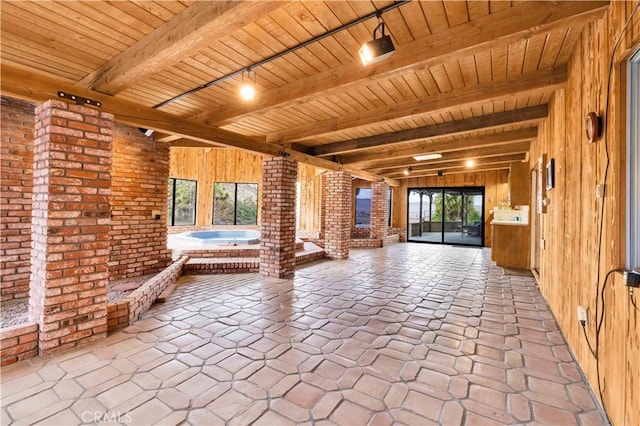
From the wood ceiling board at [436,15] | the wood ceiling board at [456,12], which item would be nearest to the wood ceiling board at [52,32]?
the wood ceiling board at [436,15]

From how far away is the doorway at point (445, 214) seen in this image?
1049cm

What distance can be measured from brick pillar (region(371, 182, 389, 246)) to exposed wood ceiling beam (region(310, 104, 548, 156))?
4.02 meters

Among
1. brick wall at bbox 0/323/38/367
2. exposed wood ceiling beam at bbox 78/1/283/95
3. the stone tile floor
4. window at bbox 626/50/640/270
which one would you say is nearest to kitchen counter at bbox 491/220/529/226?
the stone tile floor

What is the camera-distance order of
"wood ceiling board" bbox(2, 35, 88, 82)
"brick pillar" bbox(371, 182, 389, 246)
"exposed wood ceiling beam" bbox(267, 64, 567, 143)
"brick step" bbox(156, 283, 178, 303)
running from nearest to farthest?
"wood ceiling board" bbox(2, 35, 88, 82), "exposed wood ceiling beam" bbox(267, 64, 567, 143), "brick step" bbox(156, 283, 178, 303), "brick pillar" bbox(371, 182, 389, 246)

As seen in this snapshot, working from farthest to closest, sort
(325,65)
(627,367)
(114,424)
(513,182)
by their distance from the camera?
(513,182) < (325,65) < (114,424) < (627,367)

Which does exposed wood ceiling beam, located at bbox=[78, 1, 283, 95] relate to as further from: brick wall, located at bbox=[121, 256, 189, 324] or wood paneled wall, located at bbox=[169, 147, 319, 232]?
wood paneled wall, located at bbox=[169, 147, 319, 232]

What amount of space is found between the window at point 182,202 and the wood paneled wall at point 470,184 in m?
7.60

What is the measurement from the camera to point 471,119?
4.20 m

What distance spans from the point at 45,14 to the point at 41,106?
2.94ft

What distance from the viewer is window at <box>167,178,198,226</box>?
887 centimetres

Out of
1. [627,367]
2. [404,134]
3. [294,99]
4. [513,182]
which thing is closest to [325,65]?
[294,99]

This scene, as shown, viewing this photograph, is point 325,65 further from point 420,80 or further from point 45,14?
point 45,14

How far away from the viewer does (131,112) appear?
3033 millimetres

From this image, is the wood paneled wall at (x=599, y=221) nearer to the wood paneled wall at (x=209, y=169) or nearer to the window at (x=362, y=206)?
the wood paneled wall at (x=209, y=169)
